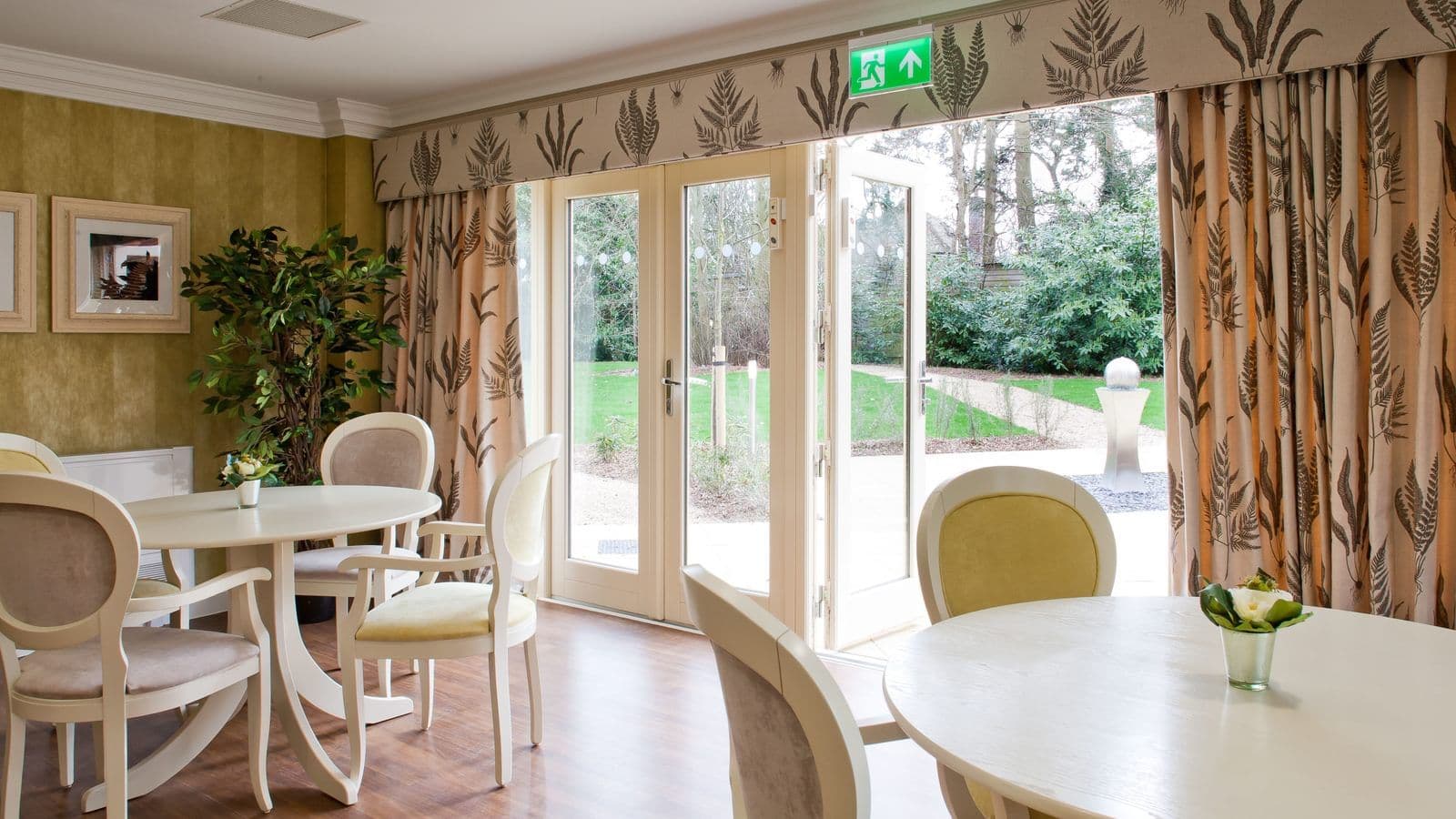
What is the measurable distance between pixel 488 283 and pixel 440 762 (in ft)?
8.54

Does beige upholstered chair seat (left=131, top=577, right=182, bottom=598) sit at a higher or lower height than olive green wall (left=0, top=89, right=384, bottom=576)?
lower

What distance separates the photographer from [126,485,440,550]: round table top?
2.94 meters

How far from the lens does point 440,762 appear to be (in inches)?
127

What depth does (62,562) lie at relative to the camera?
8.21ft

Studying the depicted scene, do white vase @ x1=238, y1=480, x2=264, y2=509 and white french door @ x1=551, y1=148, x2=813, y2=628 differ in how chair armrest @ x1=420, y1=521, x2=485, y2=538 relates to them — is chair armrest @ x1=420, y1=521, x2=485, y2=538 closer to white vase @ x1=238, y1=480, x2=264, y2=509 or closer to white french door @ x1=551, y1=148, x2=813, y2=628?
white vase @ x1=238, y1=480, x2=264, y2=509

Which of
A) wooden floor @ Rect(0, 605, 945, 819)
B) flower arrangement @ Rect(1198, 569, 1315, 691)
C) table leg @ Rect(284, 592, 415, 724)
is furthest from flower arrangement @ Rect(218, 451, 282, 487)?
flower arrangement @ Rect(1198, 569, 1315, 691)

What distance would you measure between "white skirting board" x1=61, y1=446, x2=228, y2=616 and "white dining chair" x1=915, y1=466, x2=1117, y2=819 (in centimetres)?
374

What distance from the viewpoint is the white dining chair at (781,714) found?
4.15 ft

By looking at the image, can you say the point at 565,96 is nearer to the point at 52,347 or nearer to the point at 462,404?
the point at 462,404

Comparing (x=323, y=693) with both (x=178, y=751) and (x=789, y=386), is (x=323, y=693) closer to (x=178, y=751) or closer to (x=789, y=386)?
(x=178, y=751)

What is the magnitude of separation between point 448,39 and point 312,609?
269 centimetres

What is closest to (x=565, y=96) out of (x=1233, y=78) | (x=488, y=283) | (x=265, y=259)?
(x=488, y=283)

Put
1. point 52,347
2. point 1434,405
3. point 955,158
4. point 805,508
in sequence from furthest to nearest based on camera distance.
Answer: point 955,158
point 52,347
point 805,508
point 1434,405

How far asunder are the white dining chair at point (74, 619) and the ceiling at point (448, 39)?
2.17 m
